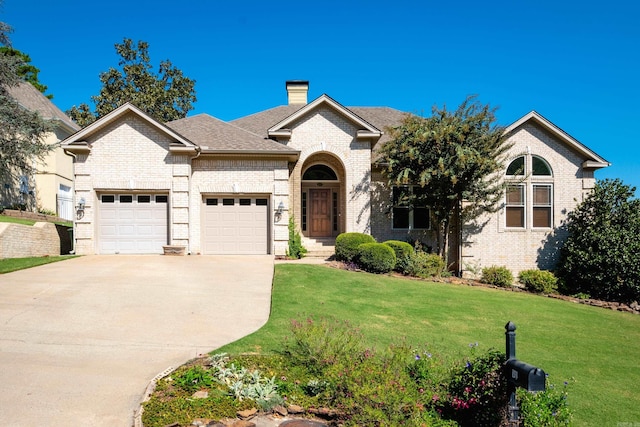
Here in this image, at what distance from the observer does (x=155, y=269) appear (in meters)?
12.6

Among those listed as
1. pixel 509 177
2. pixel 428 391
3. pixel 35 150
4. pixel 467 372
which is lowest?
pixel 428 391

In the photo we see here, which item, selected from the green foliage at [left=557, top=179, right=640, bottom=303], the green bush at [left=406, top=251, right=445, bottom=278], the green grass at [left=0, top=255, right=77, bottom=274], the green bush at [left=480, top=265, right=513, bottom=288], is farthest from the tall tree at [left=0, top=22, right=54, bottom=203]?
the green foliage at [left=557, top=179, right=640, bottom=303]

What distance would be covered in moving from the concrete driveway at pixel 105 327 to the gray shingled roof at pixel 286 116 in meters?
9.12

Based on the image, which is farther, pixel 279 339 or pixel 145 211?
pixel 145 211

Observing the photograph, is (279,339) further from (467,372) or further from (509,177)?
(509,177)

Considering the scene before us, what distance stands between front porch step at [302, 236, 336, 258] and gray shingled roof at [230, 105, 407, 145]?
17.3 ft

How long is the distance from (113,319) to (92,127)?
1029cm

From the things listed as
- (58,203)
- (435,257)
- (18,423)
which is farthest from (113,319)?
(58,203)

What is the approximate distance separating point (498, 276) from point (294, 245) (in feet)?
26.1

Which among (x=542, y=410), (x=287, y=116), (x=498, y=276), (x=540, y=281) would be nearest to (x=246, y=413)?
(x=542, y=410)

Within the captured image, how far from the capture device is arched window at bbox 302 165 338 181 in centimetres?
1912

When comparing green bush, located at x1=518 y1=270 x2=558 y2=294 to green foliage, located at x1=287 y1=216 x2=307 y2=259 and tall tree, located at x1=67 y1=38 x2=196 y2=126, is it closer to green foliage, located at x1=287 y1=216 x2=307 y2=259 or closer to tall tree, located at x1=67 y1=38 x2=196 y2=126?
green foliage, located at x1=287 y1=216 x2=307 y2=259

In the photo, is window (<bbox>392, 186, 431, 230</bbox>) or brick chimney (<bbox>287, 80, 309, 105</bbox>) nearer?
window (<bbox>392, 186, 431, 230</bbox>)

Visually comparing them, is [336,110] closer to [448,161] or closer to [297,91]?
[448,161]
